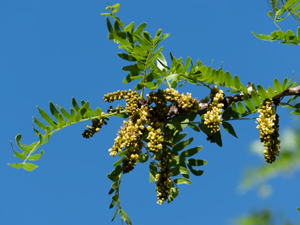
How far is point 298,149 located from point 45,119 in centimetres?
156

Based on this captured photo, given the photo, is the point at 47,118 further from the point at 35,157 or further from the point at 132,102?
the point at 132,102

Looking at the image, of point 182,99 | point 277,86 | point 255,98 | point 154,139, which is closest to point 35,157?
Result: point 154,139

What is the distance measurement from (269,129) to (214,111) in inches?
12.8

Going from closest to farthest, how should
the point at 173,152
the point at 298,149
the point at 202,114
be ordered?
1. the point at 298,149
2. the point at 202,114
3. the point at 173,152

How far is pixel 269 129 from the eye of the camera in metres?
2.32

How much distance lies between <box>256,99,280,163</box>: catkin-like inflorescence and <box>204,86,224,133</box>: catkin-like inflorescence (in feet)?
0.74

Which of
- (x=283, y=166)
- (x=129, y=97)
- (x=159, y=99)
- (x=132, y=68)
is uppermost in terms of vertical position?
(x=132, y=68)

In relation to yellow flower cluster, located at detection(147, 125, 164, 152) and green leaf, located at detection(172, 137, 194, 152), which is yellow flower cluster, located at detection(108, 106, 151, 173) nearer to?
yellow flower cluster, located at detection(147, 125, 164, 152)

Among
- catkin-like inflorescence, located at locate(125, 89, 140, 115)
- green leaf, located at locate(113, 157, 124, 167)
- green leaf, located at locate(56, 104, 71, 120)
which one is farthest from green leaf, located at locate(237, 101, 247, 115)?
green leaf, located at locate(56, 104, 71, 120)

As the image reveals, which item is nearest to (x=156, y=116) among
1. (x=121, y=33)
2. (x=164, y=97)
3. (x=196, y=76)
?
(x=164, y=97)

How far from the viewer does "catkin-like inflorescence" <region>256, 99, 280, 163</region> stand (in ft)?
7.12

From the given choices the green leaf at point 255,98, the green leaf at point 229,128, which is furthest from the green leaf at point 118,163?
the green leaf at point 255,98

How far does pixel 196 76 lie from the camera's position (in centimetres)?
257

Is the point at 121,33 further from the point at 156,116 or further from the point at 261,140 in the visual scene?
the point at 261,140
